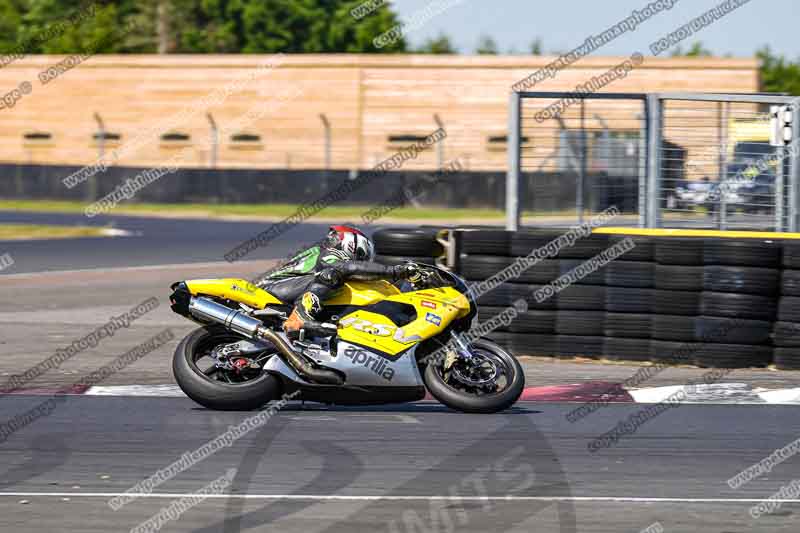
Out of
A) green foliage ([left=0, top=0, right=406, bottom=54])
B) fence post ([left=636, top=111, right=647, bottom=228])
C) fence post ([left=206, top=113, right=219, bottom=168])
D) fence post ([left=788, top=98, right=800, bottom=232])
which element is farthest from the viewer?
green foliage ([left=0, top=0, right=406, bottom=54])

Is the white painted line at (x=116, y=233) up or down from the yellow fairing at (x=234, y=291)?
down

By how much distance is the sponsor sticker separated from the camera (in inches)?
355

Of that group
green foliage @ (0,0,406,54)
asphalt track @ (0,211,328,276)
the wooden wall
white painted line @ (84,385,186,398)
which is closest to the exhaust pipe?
white painted line @ (84,385,186,398)

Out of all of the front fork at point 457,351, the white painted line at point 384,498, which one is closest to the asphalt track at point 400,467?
the white painted line at point 384,498

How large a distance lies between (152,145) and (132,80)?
2633 mm

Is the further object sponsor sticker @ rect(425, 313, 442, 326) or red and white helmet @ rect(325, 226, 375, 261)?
A: red and white helmet @ rect(325, 226, 375, 261)

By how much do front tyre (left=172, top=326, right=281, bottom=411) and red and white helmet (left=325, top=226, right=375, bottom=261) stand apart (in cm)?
94

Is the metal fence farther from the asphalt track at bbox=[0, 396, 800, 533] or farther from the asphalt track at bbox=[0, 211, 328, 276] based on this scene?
the asphalt track at bbox=[0, 211, 328, 276]

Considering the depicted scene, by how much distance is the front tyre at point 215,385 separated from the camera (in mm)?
9125

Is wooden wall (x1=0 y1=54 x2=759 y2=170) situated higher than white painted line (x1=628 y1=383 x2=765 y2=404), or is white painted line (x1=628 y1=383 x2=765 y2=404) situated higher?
wooden wall (x1=0 y1=54 x2=759 y2=170)

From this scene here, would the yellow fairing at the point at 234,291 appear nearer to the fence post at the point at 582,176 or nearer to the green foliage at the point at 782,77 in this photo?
the fence post at the point at 582,176

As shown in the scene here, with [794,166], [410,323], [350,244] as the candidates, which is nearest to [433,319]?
[410,323]

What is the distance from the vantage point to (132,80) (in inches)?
1842

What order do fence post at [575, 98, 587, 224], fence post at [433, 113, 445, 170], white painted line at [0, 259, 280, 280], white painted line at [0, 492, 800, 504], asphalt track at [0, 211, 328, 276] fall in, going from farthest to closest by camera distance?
fence post at [433, 113, 445, 170]
asphalt track at [0, 211, 328, 276]
white painted line at [0, 259, 280, 280]
fence post at [575, 98, 587, 224]
white painted line at [0, 492, 800, 504]
